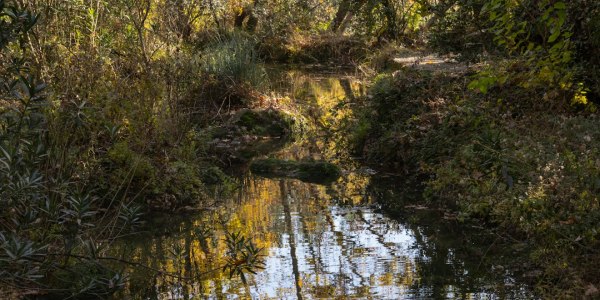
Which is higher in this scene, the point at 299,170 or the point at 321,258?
the point at 299,170

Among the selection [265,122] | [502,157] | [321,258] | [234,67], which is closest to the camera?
[321,258]

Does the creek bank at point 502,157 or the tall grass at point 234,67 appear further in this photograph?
the tall grass at point 234,67

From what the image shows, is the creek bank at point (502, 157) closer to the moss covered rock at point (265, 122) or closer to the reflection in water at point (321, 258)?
the reflection in water at point (321, 258)

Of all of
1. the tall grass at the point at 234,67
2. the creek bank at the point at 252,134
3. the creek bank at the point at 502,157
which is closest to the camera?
the creek bank at the point at 502,157

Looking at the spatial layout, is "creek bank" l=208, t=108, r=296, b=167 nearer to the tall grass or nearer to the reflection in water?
the tall grass

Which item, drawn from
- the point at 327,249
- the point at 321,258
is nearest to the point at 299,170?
the point at 327,249

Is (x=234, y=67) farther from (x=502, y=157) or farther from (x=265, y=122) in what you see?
(x=502, y=157)

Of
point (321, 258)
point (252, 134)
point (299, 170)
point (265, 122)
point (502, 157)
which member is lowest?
point (321, 258)

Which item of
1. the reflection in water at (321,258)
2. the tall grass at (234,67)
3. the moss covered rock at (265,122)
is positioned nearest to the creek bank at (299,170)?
the reflection in water at (321,258)

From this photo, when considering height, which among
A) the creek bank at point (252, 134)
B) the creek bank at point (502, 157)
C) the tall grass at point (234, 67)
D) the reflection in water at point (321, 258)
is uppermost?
the tall grass at point (234, 67)

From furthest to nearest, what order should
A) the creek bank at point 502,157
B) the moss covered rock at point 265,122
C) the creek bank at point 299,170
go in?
1. the moss covered rock at point 265,122
2. the creek bank at point 299,170
3. the creek bank at point 502,157

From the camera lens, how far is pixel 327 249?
727 cm

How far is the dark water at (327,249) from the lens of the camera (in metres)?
6.07

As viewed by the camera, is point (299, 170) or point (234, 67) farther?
point (234, 67)
